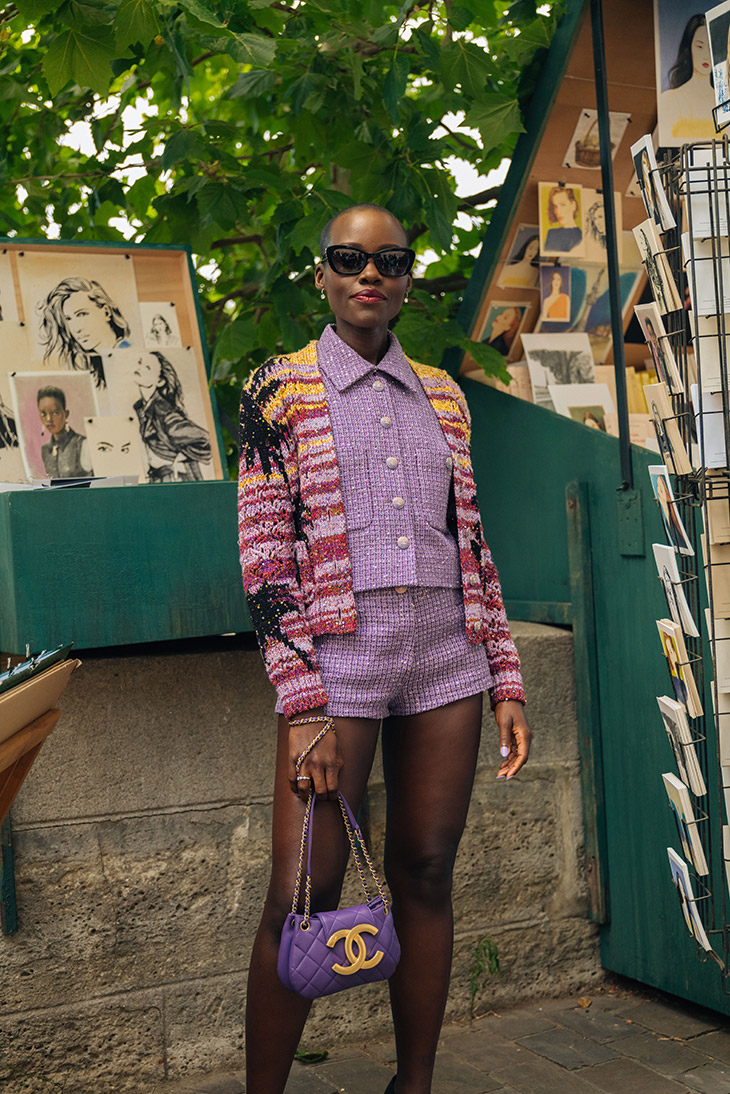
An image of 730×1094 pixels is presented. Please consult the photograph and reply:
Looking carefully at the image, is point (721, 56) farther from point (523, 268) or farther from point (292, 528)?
point (523, 268)

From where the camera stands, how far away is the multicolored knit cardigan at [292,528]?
2227mm

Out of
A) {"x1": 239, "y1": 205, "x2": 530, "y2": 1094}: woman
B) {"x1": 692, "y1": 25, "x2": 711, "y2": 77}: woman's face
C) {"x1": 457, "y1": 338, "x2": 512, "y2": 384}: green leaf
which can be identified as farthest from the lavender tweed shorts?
{"x1": 692, "y1": 25, "x2": 711, "y2": 77}: woman's face

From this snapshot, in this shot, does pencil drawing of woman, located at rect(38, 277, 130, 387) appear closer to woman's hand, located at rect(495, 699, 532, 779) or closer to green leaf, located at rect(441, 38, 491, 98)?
green leaf, located at rect(441, 38, 491, 98)

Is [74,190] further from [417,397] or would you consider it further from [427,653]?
[427,653]

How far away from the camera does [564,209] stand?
3770 millimetres

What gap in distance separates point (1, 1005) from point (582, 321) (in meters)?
2.67

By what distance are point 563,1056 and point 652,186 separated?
223cm

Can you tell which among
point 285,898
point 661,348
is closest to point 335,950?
point 285,898

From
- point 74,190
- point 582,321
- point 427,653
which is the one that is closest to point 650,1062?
point 427,653

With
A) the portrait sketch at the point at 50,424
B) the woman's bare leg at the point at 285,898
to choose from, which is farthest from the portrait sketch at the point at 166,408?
the woman's bare leg at the point at 285,898

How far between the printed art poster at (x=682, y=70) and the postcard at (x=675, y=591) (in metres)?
1.70

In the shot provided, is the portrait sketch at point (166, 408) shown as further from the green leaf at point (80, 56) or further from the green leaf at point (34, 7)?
the green leaf at point (34, 7)

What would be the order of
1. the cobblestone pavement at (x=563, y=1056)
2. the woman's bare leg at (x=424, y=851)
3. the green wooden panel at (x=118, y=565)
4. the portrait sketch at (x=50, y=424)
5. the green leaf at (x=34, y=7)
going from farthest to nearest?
the portrait sketch at (x=50, y=424) < the cobblestone pavement at (x=563, y=1056) < the green leaf at (x=34, y=7) < the green wooden panel at (x=118, y=565) < the woman's bare leg at (x=424, y=851)

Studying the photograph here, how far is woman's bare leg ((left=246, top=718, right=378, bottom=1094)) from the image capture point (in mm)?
2264
